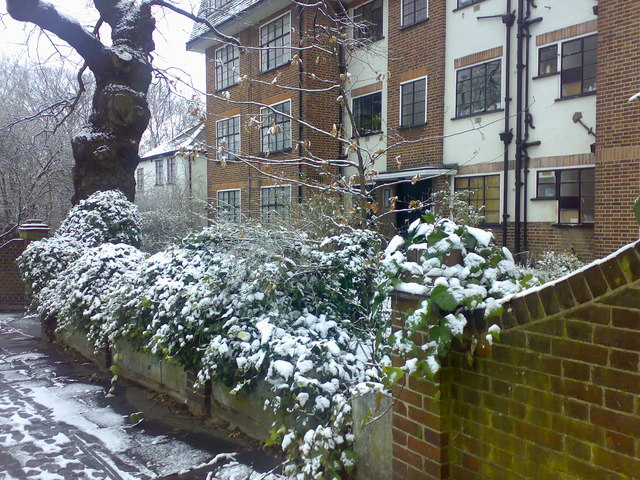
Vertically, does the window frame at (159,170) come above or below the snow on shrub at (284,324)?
above

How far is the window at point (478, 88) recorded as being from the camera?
13945 millimetres

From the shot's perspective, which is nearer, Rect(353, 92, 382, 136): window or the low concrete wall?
the low concrete wall

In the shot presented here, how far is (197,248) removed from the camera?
21.6 feet

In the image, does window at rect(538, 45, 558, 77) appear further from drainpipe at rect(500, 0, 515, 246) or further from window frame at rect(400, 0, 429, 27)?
window frame at rect(400, 0, 429, 27)

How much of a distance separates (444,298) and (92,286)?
6.44 meters

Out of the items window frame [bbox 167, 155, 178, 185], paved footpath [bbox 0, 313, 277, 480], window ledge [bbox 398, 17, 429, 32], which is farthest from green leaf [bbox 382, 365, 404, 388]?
window frame [bbox 167, 155, 178, 185]

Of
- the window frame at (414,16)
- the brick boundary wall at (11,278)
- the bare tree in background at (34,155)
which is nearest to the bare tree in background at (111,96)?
the brick boundary wall at (11,278)

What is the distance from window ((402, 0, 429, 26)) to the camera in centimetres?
1583

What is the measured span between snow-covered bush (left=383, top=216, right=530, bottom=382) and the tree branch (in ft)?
31.5

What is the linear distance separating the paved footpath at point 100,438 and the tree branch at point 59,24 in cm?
644

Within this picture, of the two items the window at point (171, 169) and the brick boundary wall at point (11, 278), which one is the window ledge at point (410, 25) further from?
the window at point (171, 169)

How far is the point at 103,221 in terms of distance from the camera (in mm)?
9773

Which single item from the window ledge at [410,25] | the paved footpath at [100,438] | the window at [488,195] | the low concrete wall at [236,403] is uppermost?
the window ledge at [410,25]

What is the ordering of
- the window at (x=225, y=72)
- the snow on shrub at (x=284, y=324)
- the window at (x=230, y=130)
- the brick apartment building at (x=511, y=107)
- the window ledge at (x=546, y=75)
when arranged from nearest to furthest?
the snow on shrub at (x=284, y=324)
the brick apartment building at (x=511, y=107)
the window ledge at (x=546, y=75)
the window at (x=230, y=130)
the window at (x=225, y=72)
